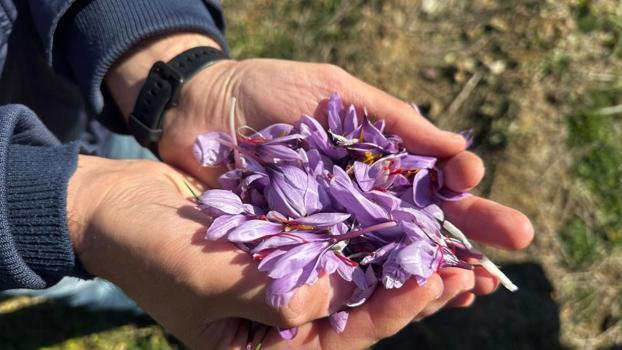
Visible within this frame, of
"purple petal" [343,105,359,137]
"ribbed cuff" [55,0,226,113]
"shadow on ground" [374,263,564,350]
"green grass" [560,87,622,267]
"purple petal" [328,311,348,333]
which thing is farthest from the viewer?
"green grass" [560,87,622,267]

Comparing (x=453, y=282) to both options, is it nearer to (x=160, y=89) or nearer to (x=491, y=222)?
(x=491, y=222)

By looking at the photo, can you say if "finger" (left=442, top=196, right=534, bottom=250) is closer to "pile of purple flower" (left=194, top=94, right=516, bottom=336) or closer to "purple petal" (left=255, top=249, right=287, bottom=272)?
"pile of purple flower" (left=194, top=94, right=516, bottom=336)

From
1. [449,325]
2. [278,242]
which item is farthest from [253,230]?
[449,325]

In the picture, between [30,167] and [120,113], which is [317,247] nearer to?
[30,167]

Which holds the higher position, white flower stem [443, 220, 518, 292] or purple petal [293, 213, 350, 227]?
purple petal [293, 213, 350, 227]

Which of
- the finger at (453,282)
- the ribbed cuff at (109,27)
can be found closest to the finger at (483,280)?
the finger at (453,282)

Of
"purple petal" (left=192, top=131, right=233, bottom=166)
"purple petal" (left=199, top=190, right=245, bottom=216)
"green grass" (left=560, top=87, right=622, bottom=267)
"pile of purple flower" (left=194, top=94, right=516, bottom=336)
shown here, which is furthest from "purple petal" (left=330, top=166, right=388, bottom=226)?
"green grass" (left=560, top=87, right=622, bottom=267)

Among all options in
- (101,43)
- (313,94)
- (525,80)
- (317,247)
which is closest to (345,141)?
(313,94)
